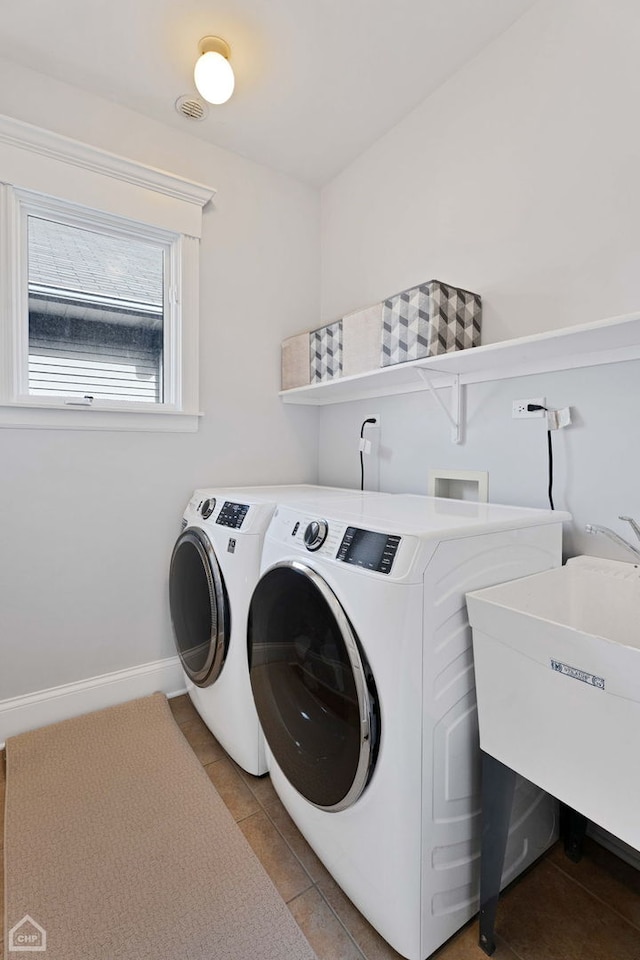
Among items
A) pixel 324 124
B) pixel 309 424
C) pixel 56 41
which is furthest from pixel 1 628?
pixel 324 124

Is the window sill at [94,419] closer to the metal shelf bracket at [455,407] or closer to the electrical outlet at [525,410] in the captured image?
the metal shelf bracket at [455,407]

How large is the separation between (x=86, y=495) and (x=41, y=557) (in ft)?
0.96

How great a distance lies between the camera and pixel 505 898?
116 centimetres

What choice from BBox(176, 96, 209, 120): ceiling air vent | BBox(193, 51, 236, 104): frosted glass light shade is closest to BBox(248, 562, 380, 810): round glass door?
BBox(193, 51, 236, 104): frosted glass light shade

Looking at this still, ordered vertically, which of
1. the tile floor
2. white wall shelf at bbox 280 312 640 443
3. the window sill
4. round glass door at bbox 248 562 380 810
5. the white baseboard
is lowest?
the tile floor

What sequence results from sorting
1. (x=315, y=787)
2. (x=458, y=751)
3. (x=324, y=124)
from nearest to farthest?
(x=458, y=751), (x=315, y=787), (x=324, y=124)

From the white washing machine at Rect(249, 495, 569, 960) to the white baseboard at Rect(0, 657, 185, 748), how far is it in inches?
40.6

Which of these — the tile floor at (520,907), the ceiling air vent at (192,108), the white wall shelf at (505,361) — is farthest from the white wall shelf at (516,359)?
the tile floor at (520,907)

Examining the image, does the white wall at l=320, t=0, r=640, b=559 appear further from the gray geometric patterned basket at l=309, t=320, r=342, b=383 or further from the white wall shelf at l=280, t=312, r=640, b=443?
the gray geometric patterned basket at l=309, t=320, r=342, b=383

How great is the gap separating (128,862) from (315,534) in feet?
3.43

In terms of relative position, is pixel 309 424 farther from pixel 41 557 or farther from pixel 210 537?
pixel 41 557

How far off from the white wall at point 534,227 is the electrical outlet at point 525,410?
2cm

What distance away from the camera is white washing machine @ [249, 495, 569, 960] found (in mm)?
944

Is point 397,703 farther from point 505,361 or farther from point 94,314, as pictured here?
point 94,314
